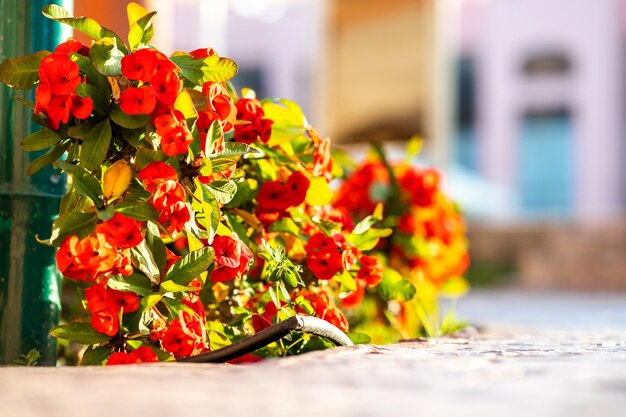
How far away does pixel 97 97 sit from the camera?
1134 mm

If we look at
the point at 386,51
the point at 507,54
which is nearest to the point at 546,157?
the point at 507,54

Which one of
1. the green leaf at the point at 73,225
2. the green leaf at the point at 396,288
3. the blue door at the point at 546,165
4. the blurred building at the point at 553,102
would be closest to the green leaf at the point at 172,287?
the green leaf at the point at 73,225

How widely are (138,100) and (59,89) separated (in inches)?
3.9

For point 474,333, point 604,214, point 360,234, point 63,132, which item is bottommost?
point 604,214

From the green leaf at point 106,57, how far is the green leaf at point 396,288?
2.00 ft

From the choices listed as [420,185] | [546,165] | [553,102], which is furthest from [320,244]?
[546,165]

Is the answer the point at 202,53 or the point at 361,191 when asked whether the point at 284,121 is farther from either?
the point at 361,191

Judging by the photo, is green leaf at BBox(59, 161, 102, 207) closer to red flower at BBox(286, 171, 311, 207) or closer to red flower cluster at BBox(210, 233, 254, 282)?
red flower cluster at BBox(210, 233, 254, 282)

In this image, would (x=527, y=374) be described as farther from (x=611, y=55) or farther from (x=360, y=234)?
(x=611, y=55)

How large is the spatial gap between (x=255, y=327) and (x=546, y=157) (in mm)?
11600

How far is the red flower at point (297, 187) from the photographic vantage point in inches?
50.7

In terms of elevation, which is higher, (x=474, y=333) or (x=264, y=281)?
(x=264, y=281)

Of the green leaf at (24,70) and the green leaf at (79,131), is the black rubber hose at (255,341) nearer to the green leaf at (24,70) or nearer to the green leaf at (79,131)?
the green leaf at (79,131)

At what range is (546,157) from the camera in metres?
12.3
